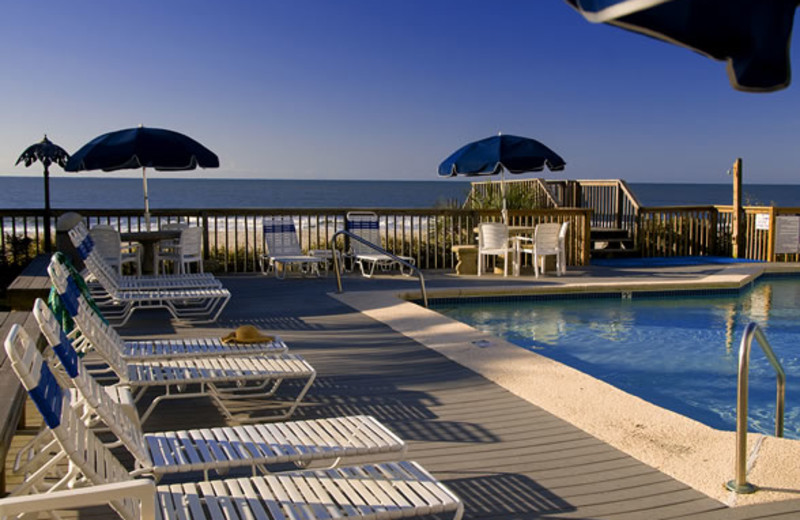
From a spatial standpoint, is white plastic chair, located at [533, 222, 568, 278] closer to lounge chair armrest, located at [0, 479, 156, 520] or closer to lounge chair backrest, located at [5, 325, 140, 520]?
lounge chair backrest, located at [5, 325, 140, 520]

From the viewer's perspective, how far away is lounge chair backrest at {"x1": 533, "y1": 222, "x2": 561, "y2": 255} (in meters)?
11.8

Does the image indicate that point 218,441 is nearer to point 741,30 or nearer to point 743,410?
point 743,410

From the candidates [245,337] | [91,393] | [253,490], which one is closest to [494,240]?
[245,337]

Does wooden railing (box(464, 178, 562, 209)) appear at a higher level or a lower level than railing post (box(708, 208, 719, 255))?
higher

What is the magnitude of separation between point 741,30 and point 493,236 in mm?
10724

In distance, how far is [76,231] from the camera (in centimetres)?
786

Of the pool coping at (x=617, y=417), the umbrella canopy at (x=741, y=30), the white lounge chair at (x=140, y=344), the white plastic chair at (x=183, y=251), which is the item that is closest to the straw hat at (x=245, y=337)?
the white lounge chair at (x=140, y=344)

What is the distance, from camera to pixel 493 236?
11891 mm

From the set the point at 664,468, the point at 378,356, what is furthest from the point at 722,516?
the point at 378,356

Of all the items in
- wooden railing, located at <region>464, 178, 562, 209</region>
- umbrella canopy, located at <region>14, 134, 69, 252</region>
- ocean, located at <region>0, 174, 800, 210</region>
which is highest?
ocean, located at <region>0, 174, 800, 210</region>

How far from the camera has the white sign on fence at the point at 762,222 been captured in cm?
1428

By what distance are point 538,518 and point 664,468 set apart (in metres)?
0.87

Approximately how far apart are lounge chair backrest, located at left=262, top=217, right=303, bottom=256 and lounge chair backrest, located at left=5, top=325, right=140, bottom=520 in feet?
29.2

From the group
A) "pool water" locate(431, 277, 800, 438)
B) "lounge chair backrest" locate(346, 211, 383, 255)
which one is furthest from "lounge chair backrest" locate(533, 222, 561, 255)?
"lounge chair backrest" locate(346, 211, 383, 255)
